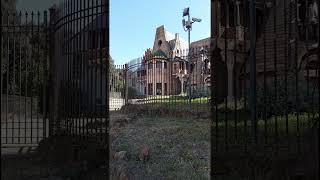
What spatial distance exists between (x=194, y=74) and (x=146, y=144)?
0.69 meters

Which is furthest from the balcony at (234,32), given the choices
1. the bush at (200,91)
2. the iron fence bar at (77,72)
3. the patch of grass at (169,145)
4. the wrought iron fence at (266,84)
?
the iron fence bar at (77,72)

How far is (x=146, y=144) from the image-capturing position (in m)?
3.33

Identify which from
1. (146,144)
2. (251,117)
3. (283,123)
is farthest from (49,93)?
(283,123)

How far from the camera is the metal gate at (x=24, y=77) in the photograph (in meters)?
3.01

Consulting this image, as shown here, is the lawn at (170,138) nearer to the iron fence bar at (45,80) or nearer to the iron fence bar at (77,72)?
the iron fence bar at (77,72)

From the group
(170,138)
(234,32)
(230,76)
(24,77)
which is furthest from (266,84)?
(24,77)

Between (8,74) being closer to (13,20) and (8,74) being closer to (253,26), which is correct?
(13,20)

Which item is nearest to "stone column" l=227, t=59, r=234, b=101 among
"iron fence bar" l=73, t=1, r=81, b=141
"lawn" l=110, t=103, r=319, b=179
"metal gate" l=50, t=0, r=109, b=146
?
"lawn" l=110, t=103, r=319, b=179

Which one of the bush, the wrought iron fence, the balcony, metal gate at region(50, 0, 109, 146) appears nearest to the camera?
the wrought iron fence

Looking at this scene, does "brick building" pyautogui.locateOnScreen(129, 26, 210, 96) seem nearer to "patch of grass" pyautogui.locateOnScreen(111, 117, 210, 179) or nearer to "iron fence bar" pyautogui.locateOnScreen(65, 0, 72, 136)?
"patch of grass" pyautogui.locateOnScreen(111, 117, 210, 179)

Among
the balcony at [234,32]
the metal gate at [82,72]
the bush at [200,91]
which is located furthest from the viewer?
the bush at [200,91]

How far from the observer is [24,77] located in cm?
309

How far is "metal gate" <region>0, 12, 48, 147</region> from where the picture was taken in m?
3.01

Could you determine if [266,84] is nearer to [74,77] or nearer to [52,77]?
[74,77]
